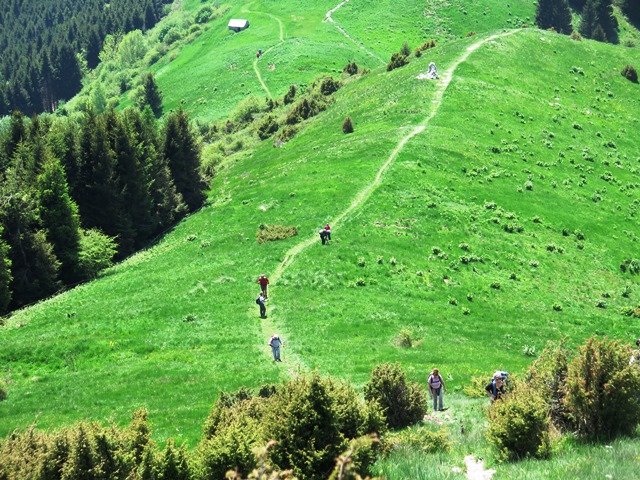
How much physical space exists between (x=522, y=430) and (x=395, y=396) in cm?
644

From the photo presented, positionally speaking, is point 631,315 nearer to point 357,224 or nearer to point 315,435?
point 357,224

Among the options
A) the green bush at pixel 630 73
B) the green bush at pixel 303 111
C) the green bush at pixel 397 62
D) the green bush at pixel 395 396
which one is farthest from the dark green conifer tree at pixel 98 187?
the green bush at pixel 630 73

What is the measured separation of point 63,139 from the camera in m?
64.2

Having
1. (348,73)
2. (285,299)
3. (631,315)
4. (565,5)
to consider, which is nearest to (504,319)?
(631,315)

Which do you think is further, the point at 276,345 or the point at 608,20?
the point at 608,20

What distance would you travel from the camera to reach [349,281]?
44.0 meters

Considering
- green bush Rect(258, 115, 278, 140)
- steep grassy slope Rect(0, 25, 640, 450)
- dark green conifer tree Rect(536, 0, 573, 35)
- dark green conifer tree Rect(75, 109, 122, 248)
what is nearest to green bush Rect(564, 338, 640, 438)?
steep grassy slope Rect(0, 25, 640, 450)

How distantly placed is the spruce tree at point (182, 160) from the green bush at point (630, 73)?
73.8 metres

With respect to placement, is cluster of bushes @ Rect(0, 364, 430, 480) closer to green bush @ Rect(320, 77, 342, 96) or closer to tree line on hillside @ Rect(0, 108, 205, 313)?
tree line on hillside @ Rect(0, 108, 205, 313)

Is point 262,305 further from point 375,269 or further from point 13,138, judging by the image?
point 13,138

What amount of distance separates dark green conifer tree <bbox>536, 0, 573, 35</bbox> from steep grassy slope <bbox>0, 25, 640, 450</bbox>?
8673cm

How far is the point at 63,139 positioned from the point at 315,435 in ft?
193

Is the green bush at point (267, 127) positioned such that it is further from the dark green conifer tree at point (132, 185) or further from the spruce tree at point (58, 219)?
the spruce tree at point (58, 219)

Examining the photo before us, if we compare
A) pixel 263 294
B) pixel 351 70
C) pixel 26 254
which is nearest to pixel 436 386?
pixel 263 294
